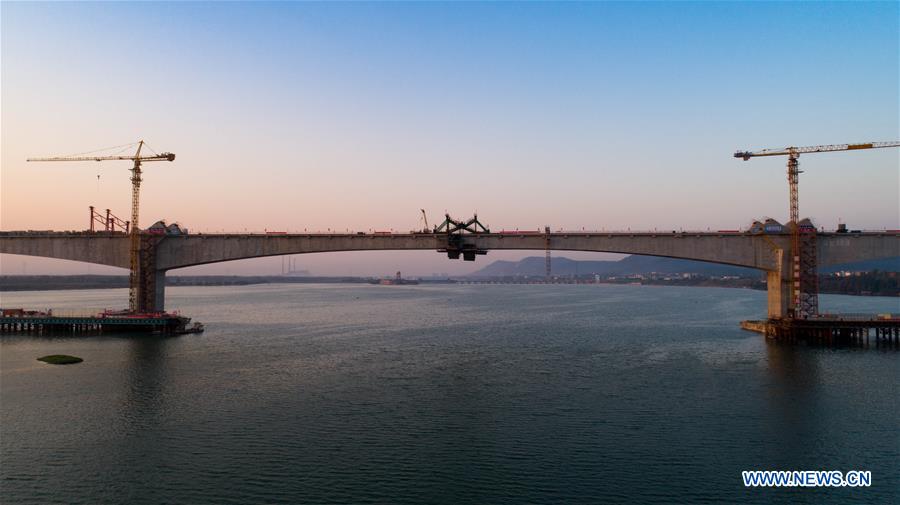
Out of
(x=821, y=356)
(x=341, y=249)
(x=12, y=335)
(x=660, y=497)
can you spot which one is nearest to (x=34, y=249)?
(x=12, y=335)

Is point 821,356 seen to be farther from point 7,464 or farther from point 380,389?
point 7,464

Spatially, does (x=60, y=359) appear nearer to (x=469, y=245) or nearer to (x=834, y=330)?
(x=469, y=245)

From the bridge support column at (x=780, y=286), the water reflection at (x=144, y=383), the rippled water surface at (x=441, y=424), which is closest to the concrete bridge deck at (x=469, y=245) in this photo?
the bridge support column at (x=780, y=286)

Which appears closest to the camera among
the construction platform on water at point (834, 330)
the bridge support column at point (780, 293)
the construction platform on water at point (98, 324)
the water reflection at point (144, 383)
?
the water reflection at point (144, 383)

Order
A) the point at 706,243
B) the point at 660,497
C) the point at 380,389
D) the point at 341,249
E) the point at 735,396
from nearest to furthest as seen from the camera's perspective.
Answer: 1. the point at 660,497
2. the point at 735,396
3. the point at 380,389
4. the point at 706,243
5. the point at 341,249

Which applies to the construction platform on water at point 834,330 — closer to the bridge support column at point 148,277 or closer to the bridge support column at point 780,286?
the bridge support column at point 780,286

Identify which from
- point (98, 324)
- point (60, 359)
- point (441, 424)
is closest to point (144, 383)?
point (60, 359)
